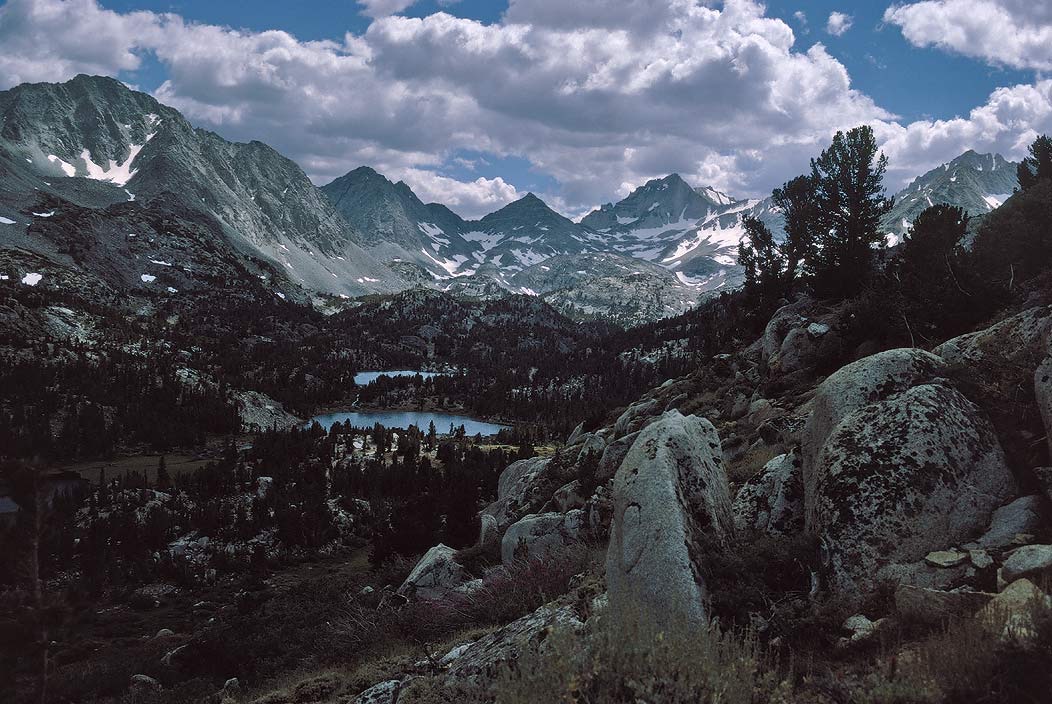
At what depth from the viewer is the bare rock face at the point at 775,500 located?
1242 centimetres

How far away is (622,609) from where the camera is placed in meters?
8.45

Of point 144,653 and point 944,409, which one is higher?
point 944,409

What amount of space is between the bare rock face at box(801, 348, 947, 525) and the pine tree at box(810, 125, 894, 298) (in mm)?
32619

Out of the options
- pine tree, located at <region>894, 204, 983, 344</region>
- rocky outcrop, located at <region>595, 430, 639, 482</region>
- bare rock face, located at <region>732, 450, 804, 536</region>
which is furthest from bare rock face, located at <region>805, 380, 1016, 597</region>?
rocky outcrop, located at <region>595, 430, 639, 482</region>

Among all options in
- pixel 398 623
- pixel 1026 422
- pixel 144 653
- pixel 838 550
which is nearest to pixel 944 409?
pixel 1026 422

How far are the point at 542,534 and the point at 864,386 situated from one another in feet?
43.9

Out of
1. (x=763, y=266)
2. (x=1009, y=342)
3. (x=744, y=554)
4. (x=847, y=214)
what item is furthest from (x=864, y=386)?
(x=763, y=266)

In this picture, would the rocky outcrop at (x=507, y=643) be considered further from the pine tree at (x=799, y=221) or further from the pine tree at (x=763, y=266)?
the pine tree at (x=763, y=266)

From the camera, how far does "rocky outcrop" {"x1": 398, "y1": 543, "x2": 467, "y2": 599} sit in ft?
74.9

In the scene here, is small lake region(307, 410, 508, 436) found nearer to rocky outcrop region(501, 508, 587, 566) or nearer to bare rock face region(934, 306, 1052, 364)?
rocky outcrop region(501, 508, 587, 566)

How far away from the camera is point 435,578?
2372 centimetres

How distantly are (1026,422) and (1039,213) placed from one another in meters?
25.1

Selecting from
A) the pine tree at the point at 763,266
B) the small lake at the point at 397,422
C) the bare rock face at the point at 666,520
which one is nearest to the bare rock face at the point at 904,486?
the bare rock face at the point at 666,520

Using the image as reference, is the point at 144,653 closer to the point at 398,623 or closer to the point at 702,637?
the point at 398,623
